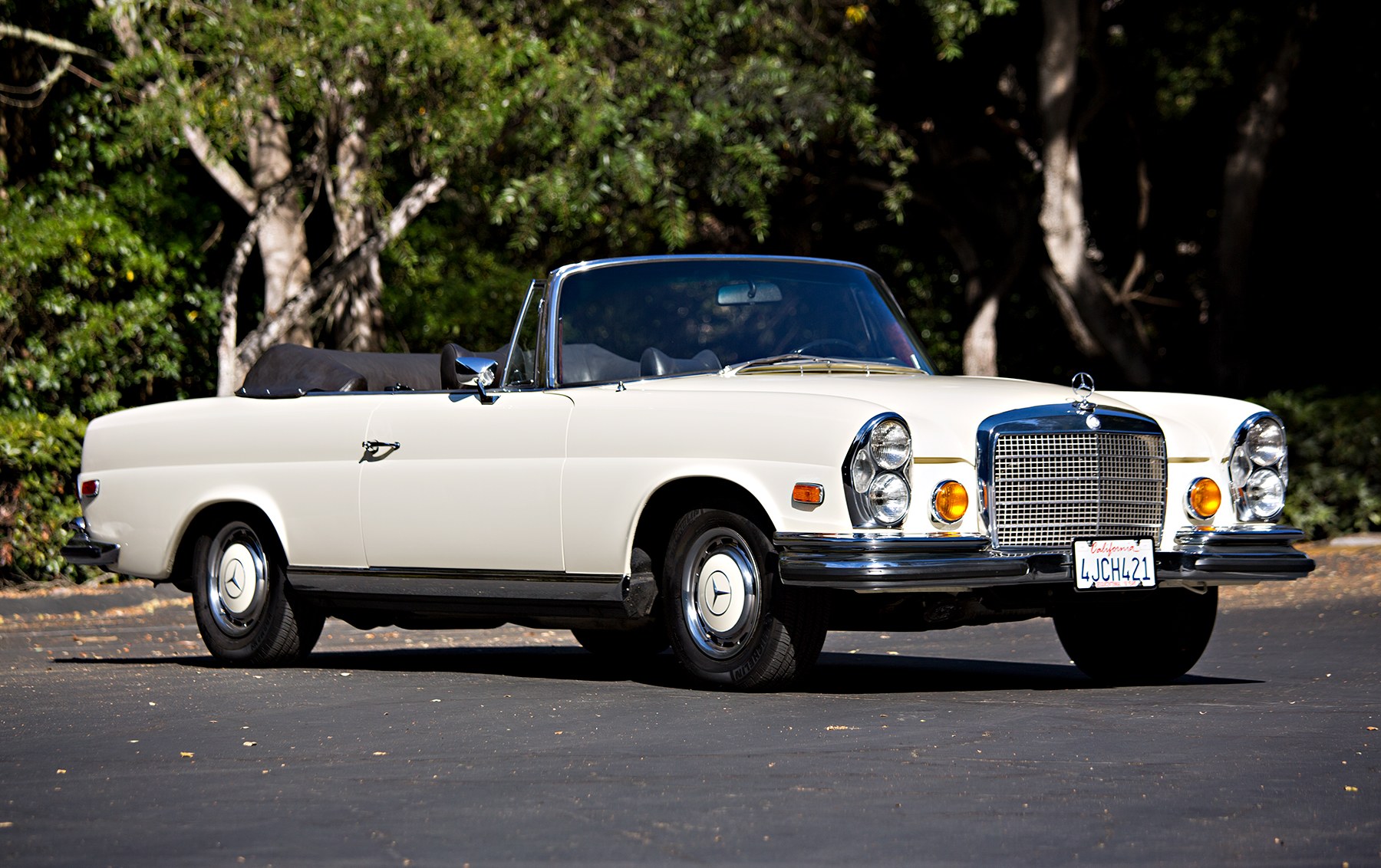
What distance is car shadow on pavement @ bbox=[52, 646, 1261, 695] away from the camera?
9.00 meters

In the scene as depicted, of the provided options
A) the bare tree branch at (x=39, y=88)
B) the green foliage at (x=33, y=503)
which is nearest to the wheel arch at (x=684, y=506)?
the green foliage at (x=33, y=503)

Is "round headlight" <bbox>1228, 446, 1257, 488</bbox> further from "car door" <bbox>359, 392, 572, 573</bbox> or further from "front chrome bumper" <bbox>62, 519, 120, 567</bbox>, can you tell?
"front chrome bumper" <bbox>62, 519, 120, 567</bbox>

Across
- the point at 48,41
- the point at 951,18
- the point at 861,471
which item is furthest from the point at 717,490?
the point at 48,41

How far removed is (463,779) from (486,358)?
355 cm

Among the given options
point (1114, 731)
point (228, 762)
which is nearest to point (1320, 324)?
point (1114, 731)

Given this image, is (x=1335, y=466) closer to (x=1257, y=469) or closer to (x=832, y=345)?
(x=1257, y=469)

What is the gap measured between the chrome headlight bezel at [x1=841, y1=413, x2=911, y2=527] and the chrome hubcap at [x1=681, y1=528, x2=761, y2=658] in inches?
22.4

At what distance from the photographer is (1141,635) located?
361 inches

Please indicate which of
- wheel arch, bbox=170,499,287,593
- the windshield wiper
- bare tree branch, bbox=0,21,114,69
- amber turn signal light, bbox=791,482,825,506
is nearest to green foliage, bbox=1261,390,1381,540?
the windshield wiper

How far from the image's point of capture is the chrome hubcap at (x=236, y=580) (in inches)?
401

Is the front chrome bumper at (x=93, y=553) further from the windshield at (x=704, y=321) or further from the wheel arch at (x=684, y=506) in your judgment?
the wheel arch at (x=684, y=506)

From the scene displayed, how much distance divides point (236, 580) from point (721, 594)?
10.1 ft

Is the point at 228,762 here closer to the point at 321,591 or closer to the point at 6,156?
the point at 321,591

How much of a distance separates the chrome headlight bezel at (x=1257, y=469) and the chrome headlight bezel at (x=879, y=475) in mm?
1660
